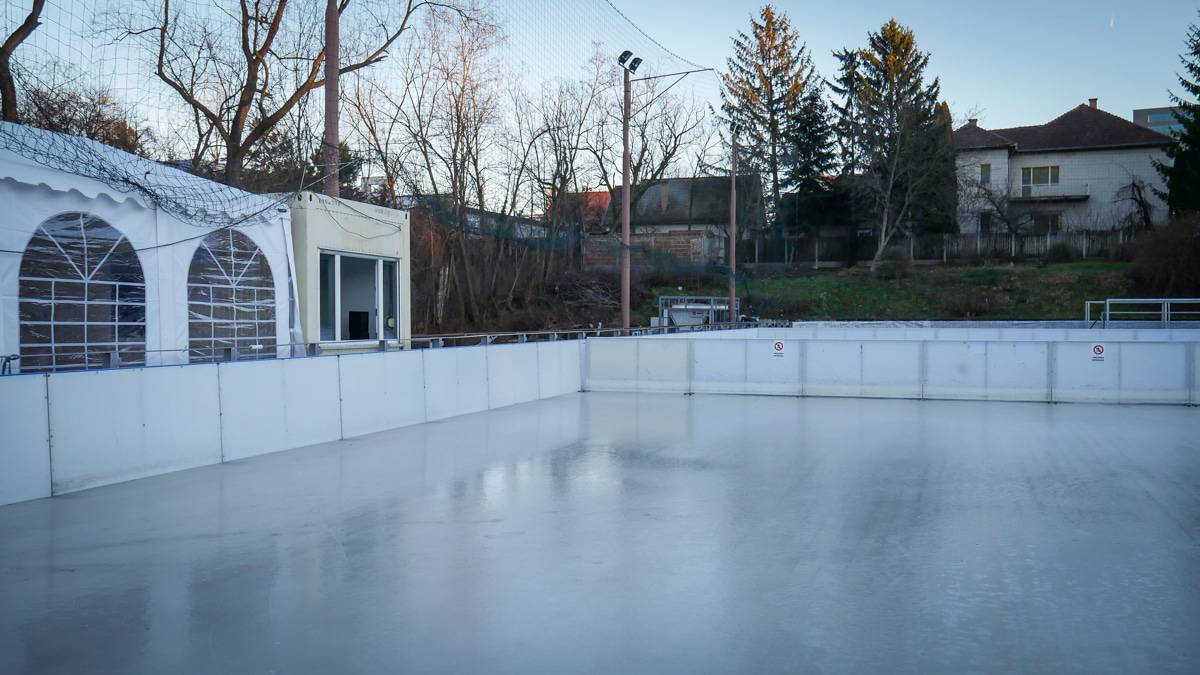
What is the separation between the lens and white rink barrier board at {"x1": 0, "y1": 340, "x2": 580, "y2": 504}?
29.6 ft

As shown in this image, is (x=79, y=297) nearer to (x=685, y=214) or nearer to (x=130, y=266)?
(x=130, y=266)

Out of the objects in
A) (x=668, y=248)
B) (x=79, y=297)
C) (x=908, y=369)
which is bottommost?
(x=908, y=369)

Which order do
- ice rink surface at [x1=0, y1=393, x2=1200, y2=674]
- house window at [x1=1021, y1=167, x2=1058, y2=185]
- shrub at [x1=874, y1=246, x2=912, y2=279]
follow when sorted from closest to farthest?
ice rink surface at [x1=0, y1=393, x2=1200, y2=674]
shrub at [x1=874, y1=246, x2=912, y2=279]
house window at [x1=1021, y1=167, x2=1058, y2=185]

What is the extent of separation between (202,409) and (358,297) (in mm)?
6420

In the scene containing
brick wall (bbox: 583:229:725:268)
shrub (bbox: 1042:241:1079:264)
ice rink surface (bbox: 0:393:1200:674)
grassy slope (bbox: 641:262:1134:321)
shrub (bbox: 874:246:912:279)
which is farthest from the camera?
shrub (bbox: 874:246:912:279)

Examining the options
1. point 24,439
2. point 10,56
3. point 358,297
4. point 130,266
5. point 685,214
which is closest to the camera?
point 24,439

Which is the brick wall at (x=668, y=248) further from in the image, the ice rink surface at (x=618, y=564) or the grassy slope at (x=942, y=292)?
the ice rink surface at (x=618, y=564)

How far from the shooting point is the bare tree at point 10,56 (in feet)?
51.0

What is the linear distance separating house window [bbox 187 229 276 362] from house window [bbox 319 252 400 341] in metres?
1.60

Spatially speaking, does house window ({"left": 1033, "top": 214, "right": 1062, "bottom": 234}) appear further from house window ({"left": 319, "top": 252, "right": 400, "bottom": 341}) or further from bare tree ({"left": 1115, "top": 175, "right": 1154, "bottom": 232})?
house window ({"left": 319, "top": 252, "right": 400, "bottom": 341})

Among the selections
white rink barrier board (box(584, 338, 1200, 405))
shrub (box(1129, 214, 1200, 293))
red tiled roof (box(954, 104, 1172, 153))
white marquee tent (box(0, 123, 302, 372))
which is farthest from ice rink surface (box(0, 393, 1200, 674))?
red tiled roof (box(954, 104, 1172, 153))

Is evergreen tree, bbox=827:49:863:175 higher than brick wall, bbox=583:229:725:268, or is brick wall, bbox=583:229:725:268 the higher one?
evergreen tree, bbox=827:49:863:175

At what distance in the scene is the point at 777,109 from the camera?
6234 centimetres

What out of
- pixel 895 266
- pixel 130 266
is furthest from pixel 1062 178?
pixel 130 266
